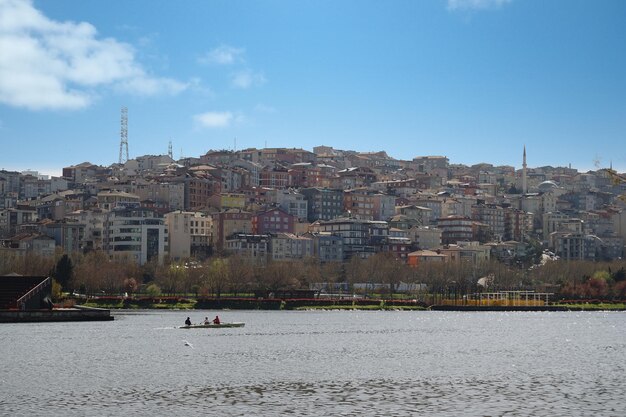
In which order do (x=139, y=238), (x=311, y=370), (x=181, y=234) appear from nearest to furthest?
(x=311, y=370) → (x=139, y=238) → (x=181, y=234)

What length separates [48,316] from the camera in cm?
7512

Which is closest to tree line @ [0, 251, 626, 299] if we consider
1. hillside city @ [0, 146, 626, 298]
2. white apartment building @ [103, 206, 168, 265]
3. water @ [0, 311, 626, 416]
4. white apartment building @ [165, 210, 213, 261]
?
white apartment building @ [103, 206, 168, 265]

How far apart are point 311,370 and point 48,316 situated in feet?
121

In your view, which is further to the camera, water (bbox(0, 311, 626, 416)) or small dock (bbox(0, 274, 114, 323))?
small dock (bbox(0, 274, 114, 323))

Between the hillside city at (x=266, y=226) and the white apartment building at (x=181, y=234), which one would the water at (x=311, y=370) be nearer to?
the hillside city at (x=266, y=226)

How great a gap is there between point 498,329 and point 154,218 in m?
79.0

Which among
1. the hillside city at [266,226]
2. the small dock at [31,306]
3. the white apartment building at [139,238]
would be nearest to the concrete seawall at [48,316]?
the small dock at [31,306]

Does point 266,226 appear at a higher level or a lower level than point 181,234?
higher

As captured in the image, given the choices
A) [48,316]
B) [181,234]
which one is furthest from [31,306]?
[181,234]

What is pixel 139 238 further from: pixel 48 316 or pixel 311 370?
pixel 311 370

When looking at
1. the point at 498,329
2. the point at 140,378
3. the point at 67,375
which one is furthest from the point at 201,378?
the point at 498,329

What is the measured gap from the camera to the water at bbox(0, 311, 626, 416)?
33.3m

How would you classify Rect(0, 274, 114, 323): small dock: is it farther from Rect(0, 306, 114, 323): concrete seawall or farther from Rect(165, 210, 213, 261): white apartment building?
Rect(165, 210, 213, 261): white apartment building

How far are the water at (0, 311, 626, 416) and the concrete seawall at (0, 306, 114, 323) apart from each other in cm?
179
